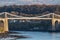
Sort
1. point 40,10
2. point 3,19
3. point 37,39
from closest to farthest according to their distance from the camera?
1. point 37,39
2. point 3,19
3. point 40,10

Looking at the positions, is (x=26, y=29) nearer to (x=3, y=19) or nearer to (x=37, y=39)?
(x=3, y=19)

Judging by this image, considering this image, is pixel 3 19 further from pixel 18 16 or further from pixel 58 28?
pixel 58 28

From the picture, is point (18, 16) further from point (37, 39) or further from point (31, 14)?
point (37, 39)

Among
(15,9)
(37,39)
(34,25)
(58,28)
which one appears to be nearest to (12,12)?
(15,9)

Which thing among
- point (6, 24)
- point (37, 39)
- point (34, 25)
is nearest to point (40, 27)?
point (34, 25)

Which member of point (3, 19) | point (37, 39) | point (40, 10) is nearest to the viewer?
point (37, 39)

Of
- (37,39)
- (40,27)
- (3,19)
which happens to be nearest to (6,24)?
(3,19)

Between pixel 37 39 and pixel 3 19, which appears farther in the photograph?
pixel 3 19

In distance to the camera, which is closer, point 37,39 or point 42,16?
point 37,39
